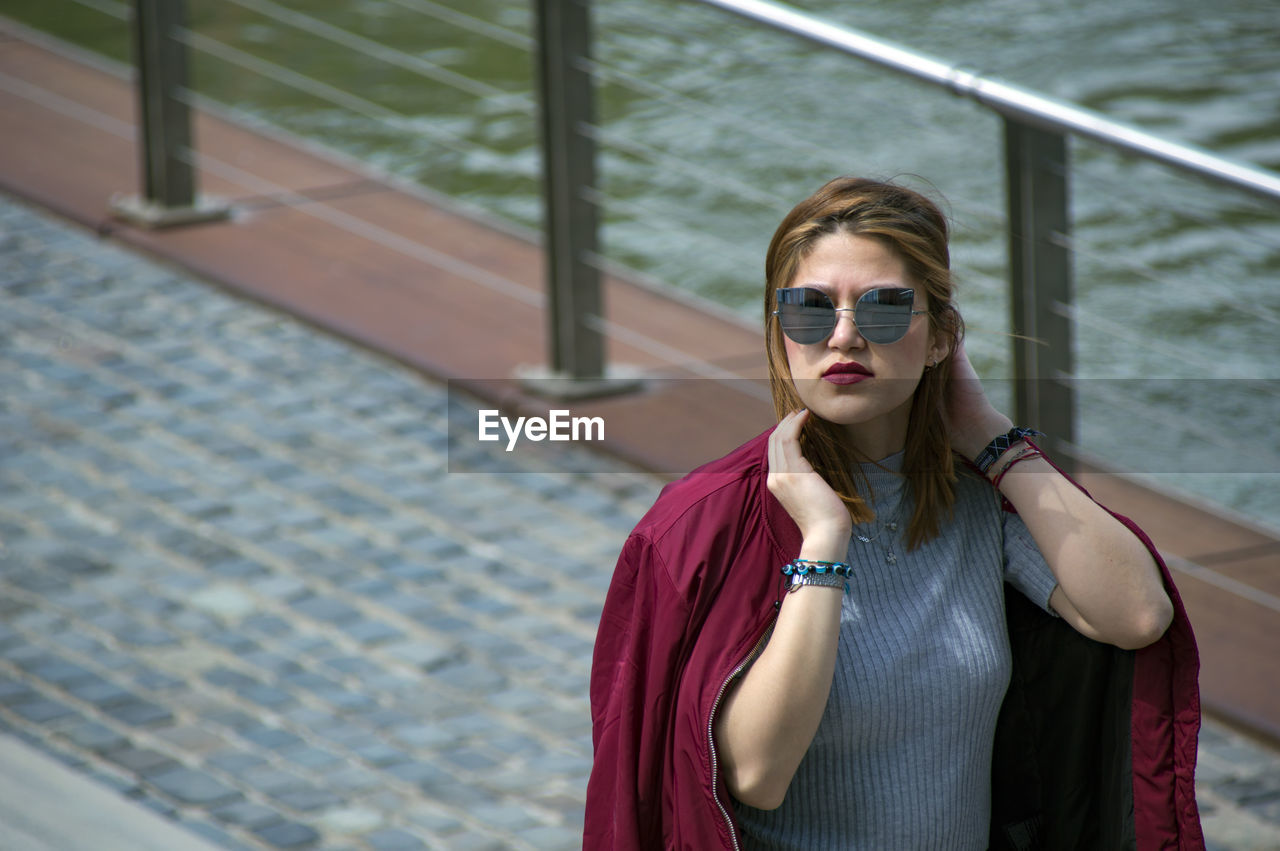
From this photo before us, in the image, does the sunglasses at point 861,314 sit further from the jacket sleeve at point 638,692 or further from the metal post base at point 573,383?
the metal post base at point 573,383

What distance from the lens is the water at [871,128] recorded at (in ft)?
21.0

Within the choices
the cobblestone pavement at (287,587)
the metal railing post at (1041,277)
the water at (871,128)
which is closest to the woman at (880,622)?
the cobblestone pavement at (287,587)

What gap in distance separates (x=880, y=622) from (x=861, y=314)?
0.38m

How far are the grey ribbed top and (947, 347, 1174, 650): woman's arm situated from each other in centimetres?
5

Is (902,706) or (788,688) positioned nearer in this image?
(788,688)

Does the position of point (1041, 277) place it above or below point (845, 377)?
below

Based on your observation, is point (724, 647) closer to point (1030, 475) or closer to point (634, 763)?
point (634, 763)

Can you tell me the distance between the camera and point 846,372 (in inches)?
85.5

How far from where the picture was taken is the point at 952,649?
7.27ft

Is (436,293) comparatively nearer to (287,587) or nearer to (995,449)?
(287,587)

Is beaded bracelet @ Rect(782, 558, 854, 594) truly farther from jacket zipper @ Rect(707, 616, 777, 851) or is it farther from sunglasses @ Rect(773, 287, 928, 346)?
sunglasses @ Rect(773, 287, 928, 346)

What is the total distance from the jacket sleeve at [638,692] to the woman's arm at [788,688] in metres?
0.09

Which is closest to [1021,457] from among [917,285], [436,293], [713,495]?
[917,285]

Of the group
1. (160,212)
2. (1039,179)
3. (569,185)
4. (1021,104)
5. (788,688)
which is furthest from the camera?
(160,212)
